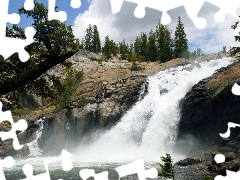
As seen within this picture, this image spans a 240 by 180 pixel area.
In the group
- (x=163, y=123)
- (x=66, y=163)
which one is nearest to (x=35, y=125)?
(x=163, y=123)

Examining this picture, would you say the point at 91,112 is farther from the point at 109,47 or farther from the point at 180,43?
the point at 109,47

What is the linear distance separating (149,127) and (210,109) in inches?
324

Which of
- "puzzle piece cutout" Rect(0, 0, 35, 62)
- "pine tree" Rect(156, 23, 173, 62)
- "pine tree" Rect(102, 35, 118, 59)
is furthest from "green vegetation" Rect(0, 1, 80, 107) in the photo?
"pine tree" Rect(102, 35, 118, 59)

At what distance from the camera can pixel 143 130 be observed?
43500mm

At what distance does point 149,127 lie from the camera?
42.7 metres

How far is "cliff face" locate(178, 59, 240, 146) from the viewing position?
118ft

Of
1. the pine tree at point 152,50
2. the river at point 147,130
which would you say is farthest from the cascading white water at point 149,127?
the pine tree at point 152,50

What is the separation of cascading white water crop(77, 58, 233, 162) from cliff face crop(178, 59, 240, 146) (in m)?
1.75

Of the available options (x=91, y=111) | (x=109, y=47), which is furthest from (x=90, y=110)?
(x=109, y=47)

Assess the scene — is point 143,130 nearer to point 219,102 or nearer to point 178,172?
point 219,102

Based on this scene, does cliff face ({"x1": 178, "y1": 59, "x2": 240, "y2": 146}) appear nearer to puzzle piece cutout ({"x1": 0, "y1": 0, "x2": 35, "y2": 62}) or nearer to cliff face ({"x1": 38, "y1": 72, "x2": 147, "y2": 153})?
cliff face ({"x1": 38, "y1": 72, "x2": 147, "y2": 153})

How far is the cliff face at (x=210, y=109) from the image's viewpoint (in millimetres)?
35906

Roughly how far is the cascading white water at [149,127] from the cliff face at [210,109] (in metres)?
1.75

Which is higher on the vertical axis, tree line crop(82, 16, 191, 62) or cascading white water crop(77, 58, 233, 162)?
tree line crop(82, 16, 191, 62)
